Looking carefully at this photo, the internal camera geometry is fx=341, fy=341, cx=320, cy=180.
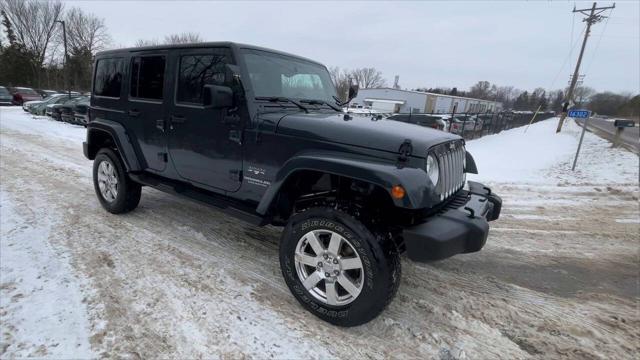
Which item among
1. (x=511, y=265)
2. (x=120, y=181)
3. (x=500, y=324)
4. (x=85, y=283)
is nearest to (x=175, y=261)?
(x=85, y=283)

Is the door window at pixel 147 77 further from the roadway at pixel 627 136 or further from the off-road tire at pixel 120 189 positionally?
the roadway at pixel 627 136

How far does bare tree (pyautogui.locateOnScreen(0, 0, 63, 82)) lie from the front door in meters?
55.5

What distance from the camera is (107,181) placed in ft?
14.7

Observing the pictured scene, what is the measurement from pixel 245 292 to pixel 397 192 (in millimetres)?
1629

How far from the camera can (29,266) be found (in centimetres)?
312

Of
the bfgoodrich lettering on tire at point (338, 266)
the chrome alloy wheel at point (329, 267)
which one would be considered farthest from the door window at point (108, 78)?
the chrome alloy wheel at point (329, 267)

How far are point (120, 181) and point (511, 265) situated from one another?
473 centimetres

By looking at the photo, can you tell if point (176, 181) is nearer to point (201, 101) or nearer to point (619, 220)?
point (201, 101)

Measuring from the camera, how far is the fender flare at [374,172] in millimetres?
2172

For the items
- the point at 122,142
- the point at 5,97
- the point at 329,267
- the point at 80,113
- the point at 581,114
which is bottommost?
the point at 5,97

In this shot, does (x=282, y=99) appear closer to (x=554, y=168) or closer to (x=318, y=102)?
(x=318, y=102)

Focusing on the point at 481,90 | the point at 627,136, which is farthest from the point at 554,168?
the point at 481,90

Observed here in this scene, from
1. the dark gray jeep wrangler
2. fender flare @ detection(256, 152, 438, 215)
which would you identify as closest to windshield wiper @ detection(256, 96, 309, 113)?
the dark gray jeep wrangler

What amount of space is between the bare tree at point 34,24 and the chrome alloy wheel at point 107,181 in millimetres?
53933
